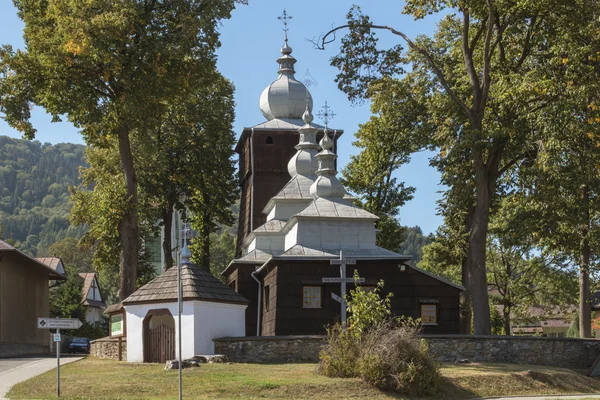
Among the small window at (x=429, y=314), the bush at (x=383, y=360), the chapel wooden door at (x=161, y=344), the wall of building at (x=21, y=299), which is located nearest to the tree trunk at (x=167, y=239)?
the wall of building at (x=21, y=299)

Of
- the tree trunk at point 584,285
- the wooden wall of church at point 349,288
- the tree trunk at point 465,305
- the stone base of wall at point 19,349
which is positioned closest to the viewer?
the wooden wall of church at point 349,288

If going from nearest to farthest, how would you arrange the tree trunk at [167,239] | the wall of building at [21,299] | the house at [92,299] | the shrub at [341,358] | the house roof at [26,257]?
the shrub at [341,358], the house roof at [26,257], the wall of building at [21,299], the tree trunk at [167,239], the house at [92,299]

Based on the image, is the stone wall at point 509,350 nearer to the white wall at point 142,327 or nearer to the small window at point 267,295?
the white wall at point 142,327

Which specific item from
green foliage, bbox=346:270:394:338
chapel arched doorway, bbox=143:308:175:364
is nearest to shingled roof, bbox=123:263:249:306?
chapel arched doorway, bbox=143:308:175:364

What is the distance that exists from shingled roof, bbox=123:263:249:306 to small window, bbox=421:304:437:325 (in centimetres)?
843

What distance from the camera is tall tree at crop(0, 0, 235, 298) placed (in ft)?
104

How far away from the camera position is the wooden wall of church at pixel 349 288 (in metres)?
33.8

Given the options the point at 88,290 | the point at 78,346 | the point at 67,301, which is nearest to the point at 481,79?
the point at 78,346

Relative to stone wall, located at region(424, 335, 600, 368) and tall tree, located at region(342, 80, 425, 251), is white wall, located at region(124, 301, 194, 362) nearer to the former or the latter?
stone wall, located at region(424, 335, 600, 368)

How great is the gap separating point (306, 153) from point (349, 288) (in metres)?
10.2

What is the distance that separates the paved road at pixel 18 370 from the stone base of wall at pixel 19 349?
5415mm

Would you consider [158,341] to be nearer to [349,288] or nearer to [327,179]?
[349,288]

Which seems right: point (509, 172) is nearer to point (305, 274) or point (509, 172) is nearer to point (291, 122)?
point (305, 274)

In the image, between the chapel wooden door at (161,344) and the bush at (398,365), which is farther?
the chapel wooden door at (161,344)
